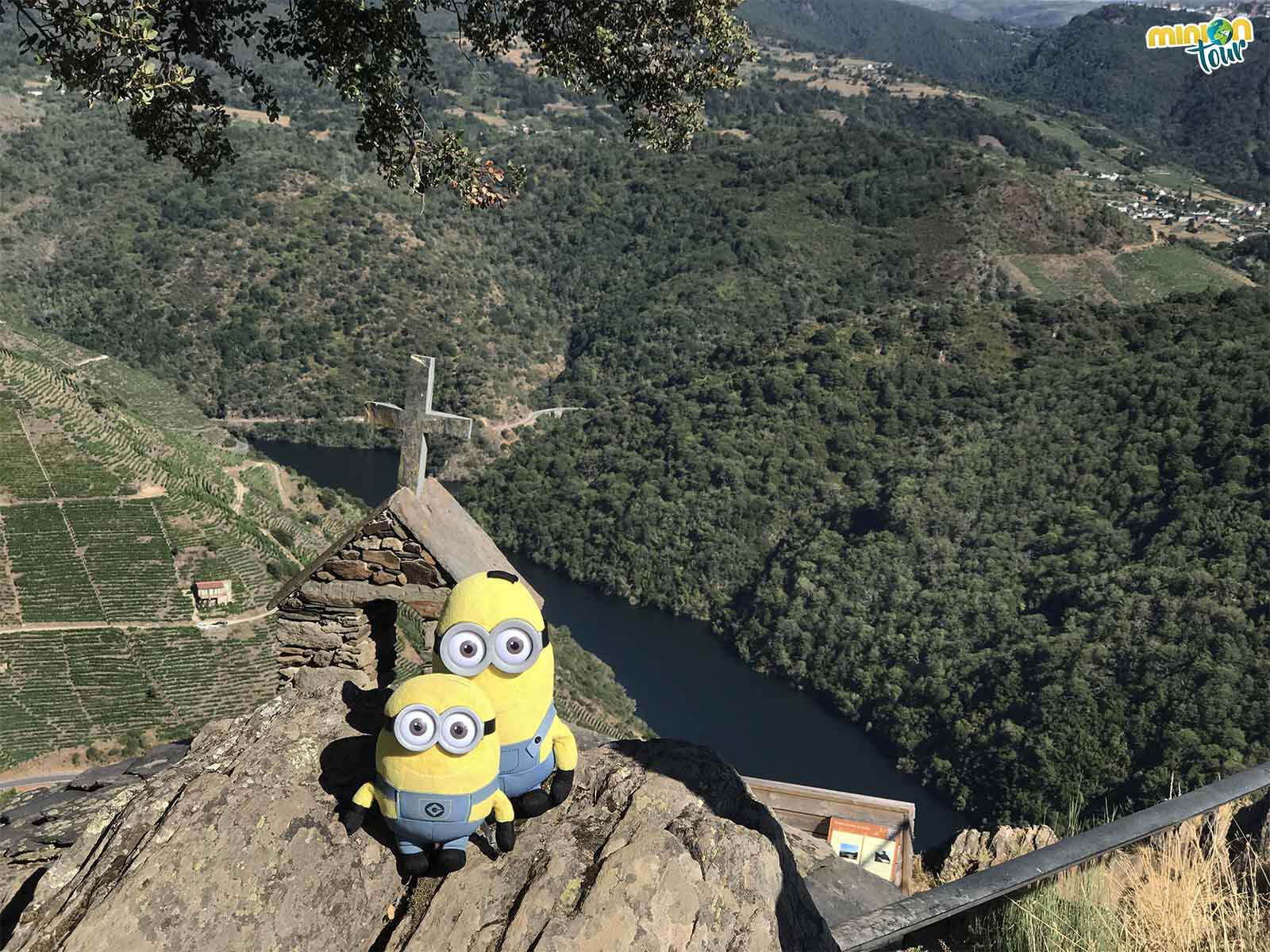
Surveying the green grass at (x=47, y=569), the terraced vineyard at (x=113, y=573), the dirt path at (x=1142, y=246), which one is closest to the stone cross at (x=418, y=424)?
the terraced vineyard at (x=113, y=573)

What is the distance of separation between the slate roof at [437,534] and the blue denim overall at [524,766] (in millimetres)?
1588

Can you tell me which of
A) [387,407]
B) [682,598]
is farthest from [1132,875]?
[682,598]

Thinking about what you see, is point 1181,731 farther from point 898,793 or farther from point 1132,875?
point 1132,875

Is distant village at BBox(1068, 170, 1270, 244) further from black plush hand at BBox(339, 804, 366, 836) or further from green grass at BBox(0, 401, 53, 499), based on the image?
black plush hand at BBox(339, 804, 366, 836)

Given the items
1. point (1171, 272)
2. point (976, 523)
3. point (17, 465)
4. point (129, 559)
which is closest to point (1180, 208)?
point (1171, 272)

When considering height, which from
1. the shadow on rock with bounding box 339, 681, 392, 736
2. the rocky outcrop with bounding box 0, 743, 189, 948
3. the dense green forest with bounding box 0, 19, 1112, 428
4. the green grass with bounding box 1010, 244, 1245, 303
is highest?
the shadow on rock with bounding box 339, 681, 392, 736

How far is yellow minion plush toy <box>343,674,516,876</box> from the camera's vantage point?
14.1 ft

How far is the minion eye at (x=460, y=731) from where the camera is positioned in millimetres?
4297

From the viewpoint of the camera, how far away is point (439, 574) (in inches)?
256

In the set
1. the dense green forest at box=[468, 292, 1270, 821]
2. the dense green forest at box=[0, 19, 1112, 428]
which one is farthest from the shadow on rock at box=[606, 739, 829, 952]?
the dense green forest at box=[0, 19, 1112, 428]

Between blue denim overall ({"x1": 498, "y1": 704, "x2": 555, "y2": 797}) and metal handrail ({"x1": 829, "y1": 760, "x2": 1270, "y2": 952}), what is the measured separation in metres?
1.60

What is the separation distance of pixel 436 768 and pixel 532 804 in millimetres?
550

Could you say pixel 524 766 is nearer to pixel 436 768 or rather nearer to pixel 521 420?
pixel 436 768

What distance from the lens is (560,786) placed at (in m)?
4.78
